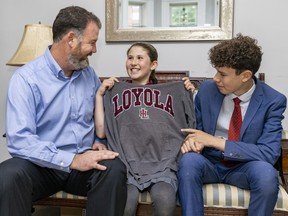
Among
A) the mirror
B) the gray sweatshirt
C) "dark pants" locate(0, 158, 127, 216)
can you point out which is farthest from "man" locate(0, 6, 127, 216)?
the mirror

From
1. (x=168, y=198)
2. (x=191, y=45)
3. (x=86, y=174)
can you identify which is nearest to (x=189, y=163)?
(x=168, y=198)

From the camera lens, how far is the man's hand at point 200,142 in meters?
1.65

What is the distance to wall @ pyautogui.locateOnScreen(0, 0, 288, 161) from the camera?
2352 millimetres

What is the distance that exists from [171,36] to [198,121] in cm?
81

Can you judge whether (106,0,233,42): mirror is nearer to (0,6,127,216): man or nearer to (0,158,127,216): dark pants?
(0,6,127,216): man

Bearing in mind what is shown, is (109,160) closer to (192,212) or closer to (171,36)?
(192,212)

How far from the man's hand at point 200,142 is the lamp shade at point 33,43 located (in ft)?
3.82

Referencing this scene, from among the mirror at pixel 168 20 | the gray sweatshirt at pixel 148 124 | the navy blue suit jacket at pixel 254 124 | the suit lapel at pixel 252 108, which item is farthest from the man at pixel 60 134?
the mirror at pixel 168 20

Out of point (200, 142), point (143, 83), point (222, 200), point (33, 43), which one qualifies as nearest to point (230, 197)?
point (222, 200)

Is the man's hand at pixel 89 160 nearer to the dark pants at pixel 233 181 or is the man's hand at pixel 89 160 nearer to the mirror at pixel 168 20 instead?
the dark pants at pixel 233 181

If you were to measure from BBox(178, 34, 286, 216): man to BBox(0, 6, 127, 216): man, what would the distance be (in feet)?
1.15

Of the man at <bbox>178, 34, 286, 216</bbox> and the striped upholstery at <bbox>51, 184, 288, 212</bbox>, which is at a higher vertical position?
the man at <bbox>178, 34, 286, 216</bbox>

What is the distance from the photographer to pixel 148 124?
1811 millimetres

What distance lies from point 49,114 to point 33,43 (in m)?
0.81
